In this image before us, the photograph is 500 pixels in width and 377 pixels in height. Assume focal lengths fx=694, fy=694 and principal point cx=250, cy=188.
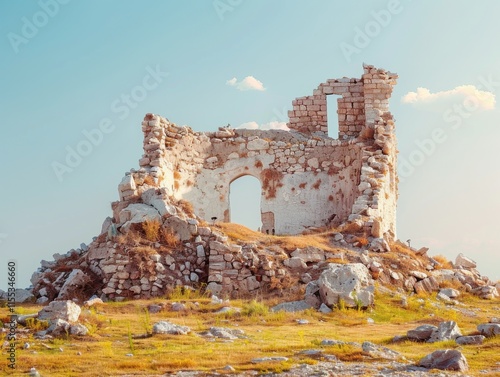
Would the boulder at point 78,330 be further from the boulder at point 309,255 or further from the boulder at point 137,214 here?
the boulder at point 309,255

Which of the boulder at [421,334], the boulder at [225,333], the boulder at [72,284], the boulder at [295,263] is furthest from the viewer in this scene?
the boulder at [295,263]

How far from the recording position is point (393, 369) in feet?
25.7

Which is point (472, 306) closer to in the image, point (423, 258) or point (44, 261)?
point (423, 258)

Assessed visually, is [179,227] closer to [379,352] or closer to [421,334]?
[421,334]

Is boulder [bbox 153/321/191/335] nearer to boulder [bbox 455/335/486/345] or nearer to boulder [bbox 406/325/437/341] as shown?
boulder [bbox 406/325/437/341]

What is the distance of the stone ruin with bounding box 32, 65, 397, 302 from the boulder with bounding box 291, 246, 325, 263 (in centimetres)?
2

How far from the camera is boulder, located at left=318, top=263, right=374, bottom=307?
13.1 metres

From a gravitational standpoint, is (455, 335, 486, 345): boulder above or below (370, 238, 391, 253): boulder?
below

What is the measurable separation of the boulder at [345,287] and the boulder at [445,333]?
10.3 ft

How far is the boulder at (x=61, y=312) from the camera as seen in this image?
10.4 metres

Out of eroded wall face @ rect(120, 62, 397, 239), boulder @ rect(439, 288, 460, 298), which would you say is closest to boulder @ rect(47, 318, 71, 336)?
boulder @ rect(439, 288, 460, 298)

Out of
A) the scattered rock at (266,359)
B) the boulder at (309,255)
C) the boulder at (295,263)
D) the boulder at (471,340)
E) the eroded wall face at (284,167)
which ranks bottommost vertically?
the boulder at (471,340)

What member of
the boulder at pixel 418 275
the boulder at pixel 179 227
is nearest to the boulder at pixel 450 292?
the boulder at pixel 418 275

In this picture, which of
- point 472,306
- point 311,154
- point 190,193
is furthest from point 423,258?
point 190,193
